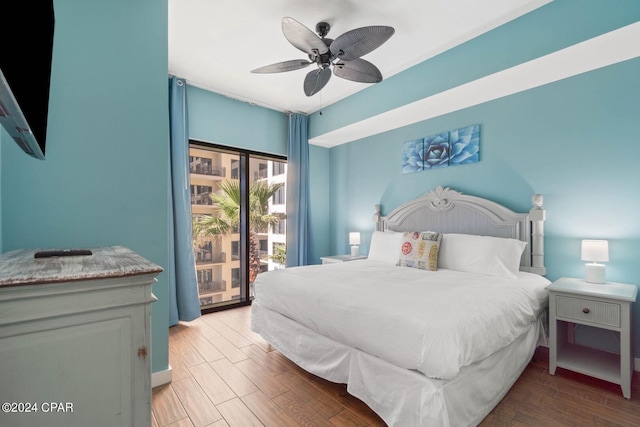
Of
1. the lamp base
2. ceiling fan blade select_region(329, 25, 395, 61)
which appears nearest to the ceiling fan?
ceiling fan blade select_region(329, 25, 395, 61)

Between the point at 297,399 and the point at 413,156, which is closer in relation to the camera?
the point at 297,399

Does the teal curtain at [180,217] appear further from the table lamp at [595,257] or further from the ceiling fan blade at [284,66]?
the table lamp at [595,257]

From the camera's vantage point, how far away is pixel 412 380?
1.48 metres

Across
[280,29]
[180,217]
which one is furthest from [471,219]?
[180,217]

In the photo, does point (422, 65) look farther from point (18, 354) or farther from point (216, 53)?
point (18, 354)

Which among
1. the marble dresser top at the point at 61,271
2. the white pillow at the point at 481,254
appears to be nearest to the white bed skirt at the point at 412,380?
the white pillow at the point at 481,254

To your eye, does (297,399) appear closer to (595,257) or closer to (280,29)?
(595,257)

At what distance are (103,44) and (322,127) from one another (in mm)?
2920

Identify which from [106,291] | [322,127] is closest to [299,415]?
[106,291]

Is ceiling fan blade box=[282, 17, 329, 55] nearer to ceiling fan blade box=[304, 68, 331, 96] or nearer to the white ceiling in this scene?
ceiling fan blade box=[304, 68, 331, 96]

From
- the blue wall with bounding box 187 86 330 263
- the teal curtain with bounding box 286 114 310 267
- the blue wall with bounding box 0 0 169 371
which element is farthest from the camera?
the teal curtain with bounding box 286 114 310 267

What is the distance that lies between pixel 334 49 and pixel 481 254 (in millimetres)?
2203

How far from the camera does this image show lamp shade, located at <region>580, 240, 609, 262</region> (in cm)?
222

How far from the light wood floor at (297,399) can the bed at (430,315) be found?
129 millimetres
